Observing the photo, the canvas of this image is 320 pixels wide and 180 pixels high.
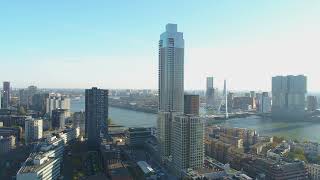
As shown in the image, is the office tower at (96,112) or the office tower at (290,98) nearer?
the office tower at (96,112)

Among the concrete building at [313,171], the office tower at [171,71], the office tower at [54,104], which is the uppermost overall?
the office tower at [171,71]

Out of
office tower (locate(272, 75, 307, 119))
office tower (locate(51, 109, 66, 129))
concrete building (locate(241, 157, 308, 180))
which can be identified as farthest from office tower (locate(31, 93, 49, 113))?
office tower (locate(272, 75, 307, 119))

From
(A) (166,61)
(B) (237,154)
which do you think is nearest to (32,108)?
(A) (166,61)

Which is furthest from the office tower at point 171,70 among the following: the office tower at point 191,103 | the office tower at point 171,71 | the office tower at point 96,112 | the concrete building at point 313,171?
the concrete building at point 313,171

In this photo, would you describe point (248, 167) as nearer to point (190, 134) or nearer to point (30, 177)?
point (190, 134)

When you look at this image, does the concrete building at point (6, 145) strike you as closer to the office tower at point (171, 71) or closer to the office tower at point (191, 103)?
the office tower at point (171, 71)

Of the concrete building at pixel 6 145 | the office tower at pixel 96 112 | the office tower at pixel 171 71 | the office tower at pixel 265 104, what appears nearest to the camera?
the concrete building at pixel 6 145
